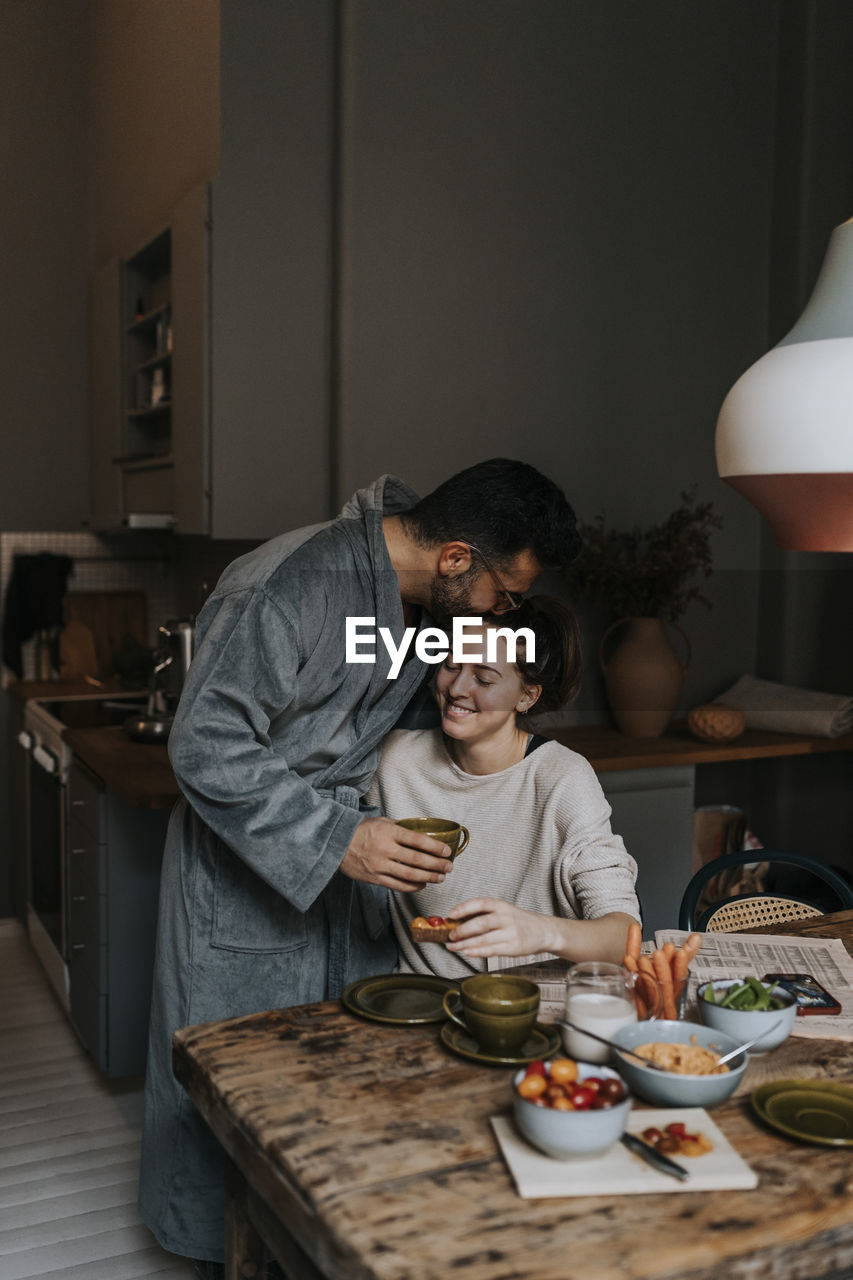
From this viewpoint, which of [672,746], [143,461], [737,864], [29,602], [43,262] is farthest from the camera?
[43,262]

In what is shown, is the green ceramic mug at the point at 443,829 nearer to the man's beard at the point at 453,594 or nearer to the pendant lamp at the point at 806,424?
the man's beard at the point at 453,594

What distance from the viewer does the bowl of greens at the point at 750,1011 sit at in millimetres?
1532

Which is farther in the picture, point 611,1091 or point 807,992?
point 807,992

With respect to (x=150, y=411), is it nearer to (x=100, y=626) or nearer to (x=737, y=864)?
(x=100, y=626)

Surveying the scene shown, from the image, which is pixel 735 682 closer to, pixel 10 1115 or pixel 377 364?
pixel 377 364

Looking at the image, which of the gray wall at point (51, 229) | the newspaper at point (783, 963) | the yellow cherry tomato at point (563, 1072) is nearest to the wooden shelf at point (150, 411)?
the gray wall at point (51, 229)

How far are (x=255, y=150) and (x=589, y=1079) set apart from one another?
2.73 metres

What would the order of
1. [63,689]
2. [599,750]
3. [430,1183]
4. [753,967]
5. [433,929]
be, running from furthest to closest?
[63,689], [599,750], [753,967], [433,929], [430,1183]

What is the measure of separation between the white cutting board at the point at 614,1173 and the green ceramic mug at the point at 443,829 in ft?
1.84

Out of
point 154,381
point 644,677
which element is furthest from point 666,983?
point 154,381

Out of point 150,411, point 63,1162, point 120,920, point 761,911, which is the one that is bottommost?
point 63,1162

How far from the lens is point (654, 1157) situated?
1.24 m

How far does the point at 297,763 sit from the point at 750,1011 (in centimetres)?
84

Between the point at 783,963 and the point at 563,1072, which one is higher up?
the point at 563,1072
